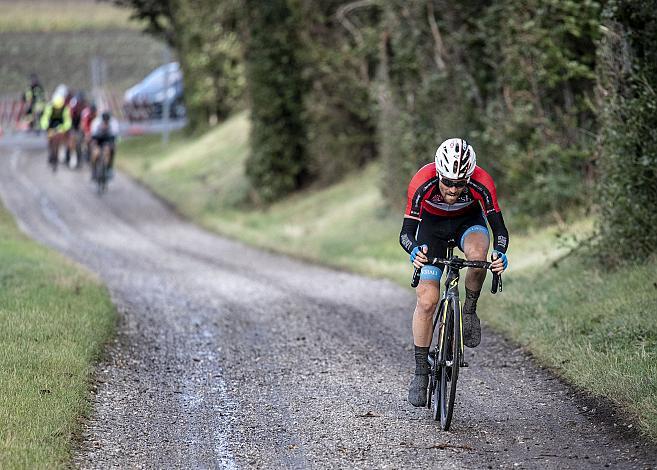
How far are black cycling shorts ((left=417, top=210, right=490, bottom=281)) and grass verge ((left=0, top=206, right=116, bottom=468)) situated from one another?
2.92 metres

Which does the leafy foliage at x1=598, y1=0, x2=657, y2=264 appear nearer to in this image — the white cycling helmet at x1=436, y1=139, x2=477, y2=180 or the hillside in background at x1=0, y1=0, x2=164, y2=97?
the white cycling helmet at x1=436, y1=139, x2=477, y2=180

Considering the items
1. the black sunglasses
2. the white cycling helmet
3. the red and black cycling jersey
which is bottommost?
the red and black cycling jersey

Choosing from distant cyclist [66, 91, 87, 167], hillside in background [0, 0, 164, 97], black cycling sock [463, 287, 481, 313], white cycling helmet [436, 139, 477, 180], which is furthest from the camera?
hillside in background [0, 0, 164, 97]

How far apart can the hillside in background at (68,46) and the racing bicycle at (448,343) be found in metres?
70.6

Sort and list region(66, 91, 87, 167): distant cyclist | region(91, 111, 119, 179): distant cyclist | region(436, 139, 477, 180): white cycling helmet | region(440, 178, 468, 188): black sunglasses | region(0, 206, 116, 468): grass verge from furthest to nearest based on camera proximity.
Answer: region(66, 91, 87, 167): distant cyclist < region(91, 111, 119, 179): distant cyclist < region(440, 178, 468, 188): black sunglasses < region(436, 139, 477, 180): white cycling helmet < region(0, 206, 116, 468): grass verge

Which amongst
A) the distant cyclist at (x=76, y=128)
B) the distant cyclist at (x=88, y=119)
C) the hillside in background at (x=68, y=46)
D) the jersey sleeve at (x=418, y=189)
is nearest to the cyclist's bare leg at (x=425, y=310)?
the jersey sleeve at (x=418, y=189)

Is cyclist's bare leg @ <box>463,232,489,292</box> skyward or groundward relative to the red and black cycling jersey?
groundward

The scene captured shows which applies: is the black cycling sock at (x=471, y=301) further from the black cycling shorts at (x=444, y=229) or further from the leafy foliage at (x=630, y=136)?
the leafy foliage at (x=630, y=136)

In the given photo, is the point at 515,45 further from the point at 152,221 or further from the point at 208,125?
the point at 208,125

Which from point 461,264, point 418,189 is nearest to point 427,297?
point 461,264

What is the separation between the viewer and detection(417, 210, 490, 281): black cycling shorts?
27.9 ft

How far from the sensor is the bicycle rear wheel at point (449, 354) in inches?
317

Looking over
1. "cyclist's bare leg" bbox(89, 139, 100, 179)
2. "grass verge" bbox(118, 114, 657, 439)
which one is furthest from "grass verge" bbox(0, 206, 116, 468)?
"cyclist's bare leg" bbox(89, 139, 100, 179)

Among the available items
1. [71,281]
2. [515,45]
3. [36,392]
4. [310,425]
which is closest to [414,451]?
[310,425]
